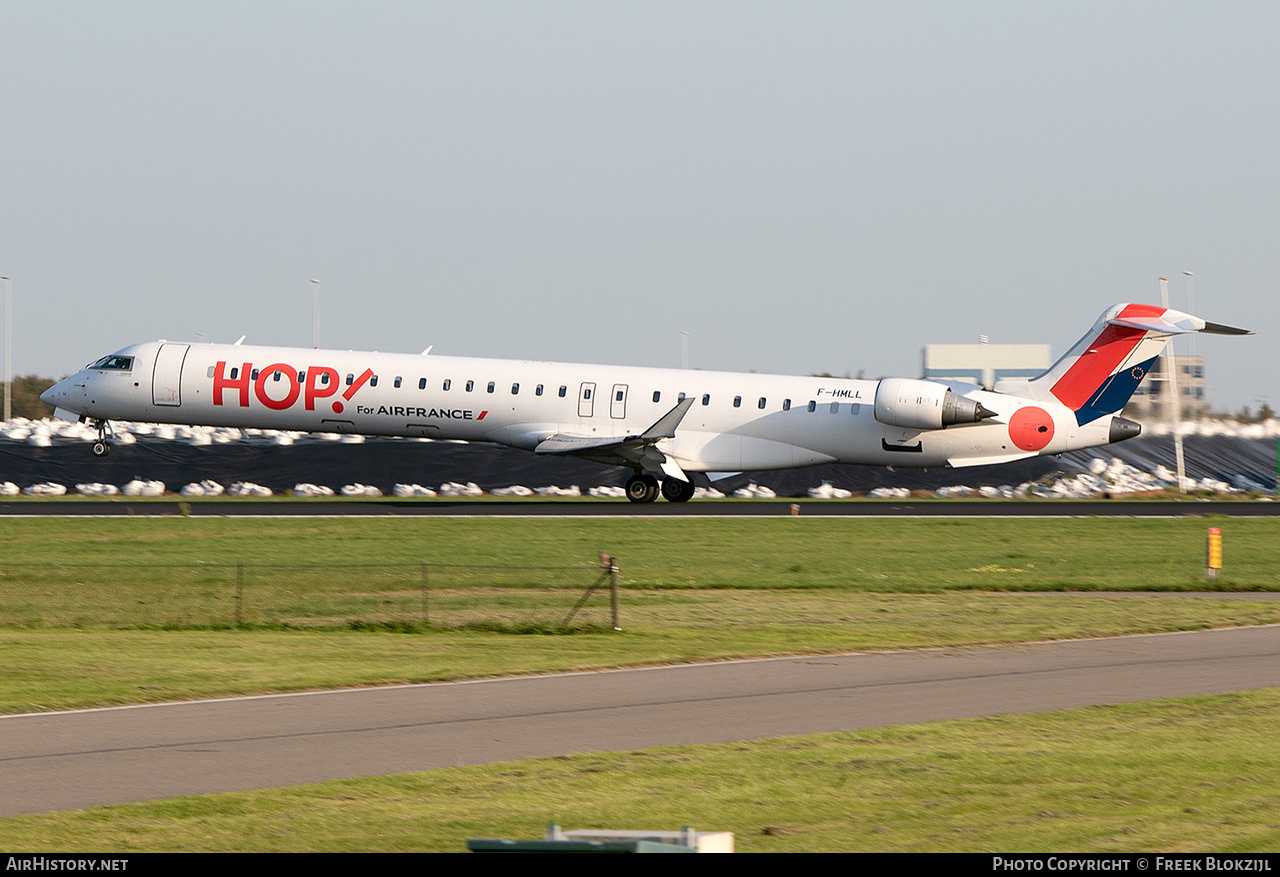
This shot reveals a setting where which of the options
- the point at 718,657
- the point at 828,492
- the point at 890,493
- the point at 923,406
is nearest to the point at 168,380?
the point at 923,406

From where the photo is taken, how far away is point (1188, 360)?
5162 inches

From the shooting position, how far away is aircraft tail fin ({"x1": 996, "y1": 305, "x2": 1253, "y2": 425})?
144 ft

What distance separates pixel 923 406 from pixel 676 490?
7777 mm

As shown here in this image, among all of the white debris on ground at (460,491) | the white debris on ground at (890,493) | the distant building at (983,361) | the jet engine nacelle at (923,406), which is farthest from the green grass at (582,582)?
the distant building at (983,361)

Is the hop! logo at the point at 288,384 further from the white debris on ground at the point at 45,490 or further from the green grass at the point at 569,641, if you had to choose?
the green grass at the point at 569,641

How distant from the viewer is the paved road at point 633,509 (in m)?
41.8

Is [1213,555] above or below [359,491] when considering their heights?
below

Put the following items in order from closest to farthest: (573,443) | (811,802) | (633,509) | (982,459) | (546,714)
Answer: (811,802) < (546,714) < (573,443) < (633,509) < (982,459)

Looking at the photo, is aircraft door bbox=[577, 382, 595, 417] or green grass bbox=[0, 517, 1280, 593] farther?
aircraft door bbox=[577, 382, 595, 417]

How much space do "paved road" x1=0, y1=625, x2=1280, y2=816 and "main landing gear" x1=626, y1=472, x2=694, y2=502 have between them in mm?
26884

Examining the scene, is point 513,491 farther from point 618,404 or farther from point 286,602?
point 286,602

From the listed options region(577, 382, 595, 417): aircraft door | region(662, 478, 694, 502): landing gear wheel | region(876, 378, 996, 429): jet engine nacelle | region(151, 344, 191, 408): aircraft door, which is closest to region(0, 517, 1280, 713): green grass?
region(876, 378, 996, 429): jet engine nacelle

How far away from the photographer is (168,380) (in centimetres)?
4431

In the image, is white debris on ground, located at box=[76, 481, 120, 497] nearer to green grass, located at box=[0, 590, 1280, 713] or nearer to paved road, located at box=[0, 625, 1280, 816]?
green grass, located at box=[0, 590, 1280, 713]
